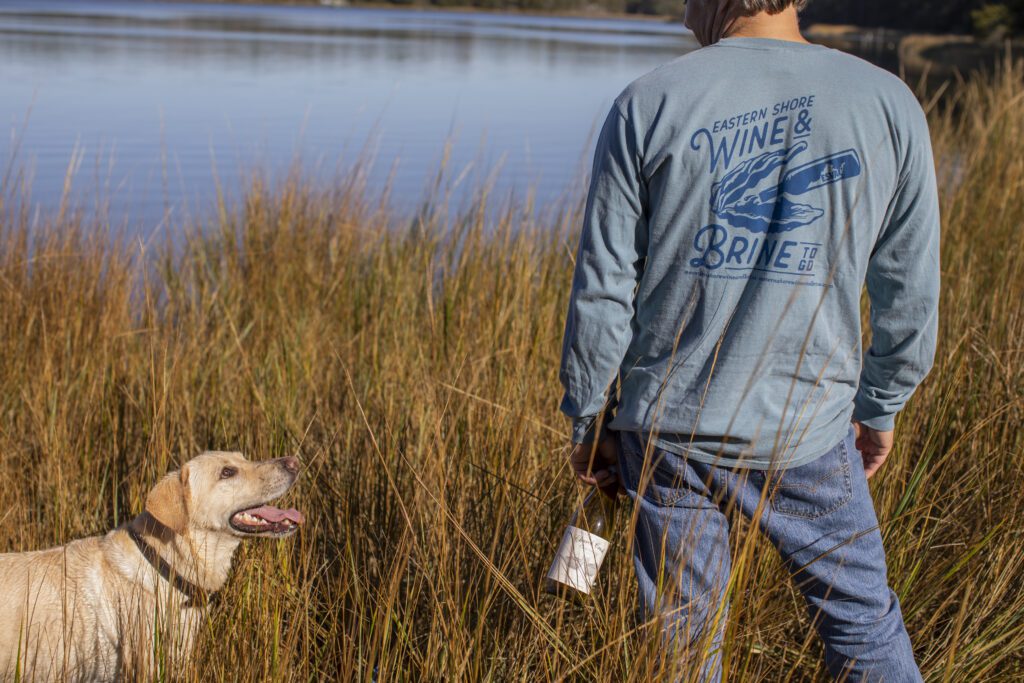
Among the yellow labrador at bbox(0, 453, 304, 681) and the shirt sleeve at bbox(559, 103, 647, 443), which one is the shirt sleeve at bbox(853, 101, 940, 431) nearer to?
the shirt sleeve at bbox(559, 103, 647, 443)

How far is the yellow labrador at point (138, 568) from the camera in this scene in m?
2.57

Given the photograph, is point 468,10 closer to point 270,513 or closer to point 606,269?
point 270,513

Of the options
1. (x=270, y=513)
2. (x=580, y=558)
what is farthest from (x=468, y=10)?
(x=580, y=558)

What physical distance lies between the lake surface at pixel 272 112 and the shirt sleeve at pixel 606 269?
355cm

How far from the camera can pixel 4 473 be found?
10.2 ft

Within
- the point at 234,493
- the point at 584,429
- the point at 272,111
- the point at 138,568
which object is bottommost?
the point at 272,111

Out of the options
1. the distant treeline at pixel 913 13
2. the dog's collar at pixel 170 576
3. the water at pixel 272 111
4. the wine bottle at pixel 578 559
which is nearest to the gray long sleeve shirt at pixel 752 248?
the wine bottle at pixel 578 559

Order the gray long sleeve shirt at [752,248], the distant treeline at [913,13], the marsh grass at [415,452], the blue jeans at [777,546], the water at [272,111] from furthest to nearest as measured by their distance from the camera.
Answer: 1. the distant treeline at [913,13]
2. the water at [272,111]
3. the marsh grass at [415,452]
4. the blue jeans at [777,546]
5. the gray long sleeve shirt at [752,248]

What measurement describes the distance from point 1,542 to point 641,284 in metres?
2.17

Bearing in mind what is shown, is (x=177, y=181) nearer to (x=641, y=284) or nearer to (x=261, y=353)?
(x=261, y=353)

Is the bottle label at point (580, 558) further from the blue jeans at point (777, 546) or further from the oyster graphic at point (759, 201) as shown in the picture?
the oyster graphic at point (759, 201)

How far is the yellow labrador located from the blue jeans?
3.68ft

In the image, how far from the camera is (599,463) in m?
2.17

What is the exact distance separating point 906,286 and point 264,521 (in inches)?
69.8
